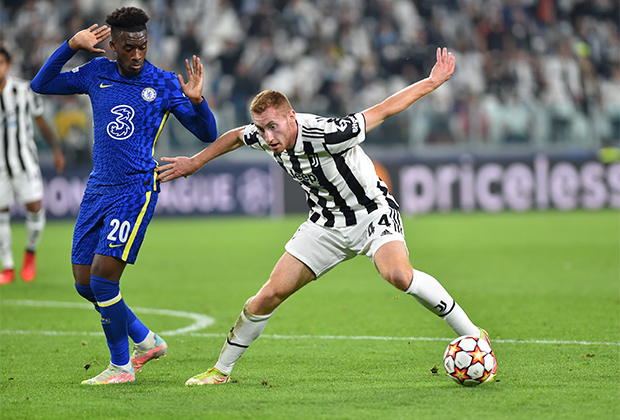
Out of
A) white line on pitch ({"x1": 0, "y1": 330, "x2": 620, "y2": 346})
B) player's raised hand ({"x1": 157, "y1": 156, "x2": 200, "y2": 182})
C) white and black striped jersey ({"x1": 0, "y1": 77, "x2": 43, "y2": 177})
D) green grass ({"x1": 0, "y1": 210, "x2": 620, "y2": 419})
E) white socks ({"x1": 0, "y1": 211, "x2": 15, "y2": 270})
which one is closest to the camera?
green grass ({"x1": 0, "y1": 210, "x2": 620, "y2": 419})

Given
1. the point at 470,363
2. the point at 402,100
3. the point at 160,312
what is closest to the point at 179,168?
the point at 402,100

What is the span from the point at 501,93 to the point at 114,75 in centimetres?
1645

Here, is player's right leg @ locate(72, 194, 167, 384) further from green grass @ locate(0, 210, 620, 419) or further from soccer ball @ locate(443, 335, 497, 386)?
soccer ball @ locate(443, 335, 497, 386)

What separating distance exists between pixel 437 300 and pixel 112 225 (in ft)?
6.34

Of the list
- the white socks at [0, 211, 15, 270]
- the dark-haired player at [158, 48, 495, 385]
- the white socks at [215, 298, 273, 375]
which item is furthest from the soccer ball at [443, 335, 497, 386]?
the white socks at [0, 211, 15, 270]

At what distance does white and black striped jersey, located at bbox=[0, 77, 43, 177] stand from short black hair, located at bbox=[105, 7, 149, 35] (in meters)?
5.47

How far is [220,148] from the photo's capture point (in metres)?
5.61

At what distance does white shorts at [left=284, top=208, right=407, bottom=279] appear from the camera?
5379 mm

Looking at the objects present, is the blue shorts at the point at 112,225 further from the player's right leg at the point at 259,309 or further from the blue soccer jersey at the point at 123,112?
the player's right leg at the point at 259,309

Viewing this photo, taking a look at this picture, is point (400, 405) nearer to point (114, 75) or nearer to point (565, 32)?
point (114, 75)

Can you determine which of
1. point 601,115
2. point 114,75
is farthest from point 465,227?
point 114,75

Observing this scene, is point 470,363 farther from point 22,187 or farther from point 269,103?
point 22,187

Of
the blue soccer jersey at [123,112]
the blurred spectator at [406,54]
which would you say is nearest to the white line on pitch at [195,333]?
the blue soccer jersey at [123,112]

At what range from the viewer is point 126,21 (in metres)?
5.25
